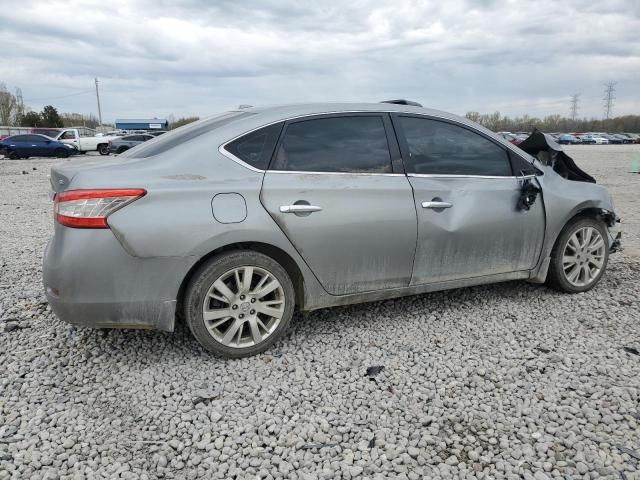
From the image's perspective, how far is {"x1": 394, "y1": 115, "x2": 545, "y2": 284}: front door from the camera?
3.63m

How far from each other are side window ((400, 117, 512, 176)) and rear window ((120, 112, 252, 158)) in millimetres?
1201

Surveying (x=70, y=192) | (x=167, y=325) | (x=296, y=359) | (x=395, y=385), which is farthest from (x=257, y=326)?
(x=70, y=192)

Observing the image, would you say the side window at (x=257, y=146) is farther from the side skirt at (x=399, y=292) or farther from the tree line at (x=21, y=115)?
the tree line at (x=21, y=115)

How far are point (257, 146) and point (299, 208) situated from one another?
48cm

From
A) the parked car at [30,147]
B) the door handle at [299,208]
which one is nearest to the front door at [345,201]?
the door handle at [299,208]

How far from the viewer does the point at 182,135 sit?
3.50 metres

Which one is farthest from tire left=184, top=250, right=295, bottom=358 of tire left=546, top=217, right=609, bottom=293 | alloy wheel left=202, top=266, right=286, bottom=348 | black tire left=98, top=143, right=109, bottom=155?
black tire left=98, top=143, right=109, bottom=155

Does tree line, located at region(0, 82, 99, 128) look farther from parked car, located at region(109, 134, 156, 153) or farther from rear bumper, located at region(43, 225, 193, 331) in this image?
rear bumper, located at region(43, 225, 193, 331)

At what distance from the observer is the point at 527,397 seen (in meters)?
2.85

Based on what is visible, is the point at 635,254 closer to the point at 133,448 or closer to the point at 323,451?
the point at 323,451

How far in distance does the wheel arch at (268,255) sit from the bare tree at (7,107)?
76356 millimetres

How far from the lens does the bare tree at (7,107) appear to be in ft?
221

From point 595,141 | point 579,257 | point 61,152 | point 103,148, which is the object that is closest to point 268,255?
point 579,257

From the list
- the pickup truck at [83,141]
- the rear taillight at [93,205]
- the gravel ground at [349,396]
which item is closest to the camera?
the gravel ground at [349,396]
